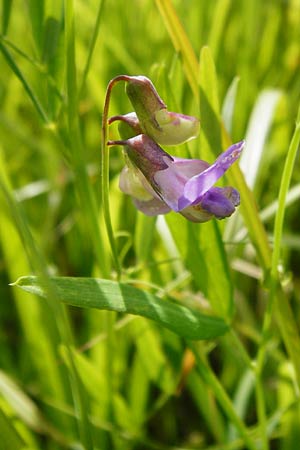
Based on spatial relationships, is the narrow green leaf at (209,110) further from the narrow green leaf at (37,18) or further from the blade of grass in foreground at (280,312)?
the narrow green leaf at (37,18)

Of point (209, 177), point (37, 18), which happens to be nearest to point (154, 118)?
point (209, 177)

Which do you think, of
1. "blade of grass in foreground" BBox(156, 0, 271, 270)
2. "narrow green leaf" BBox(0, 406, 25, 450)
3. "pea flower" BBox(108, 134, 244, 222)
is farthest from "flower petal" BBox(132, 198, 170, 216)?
"narrow green leaf" BBox(0, 406, 25, 450)

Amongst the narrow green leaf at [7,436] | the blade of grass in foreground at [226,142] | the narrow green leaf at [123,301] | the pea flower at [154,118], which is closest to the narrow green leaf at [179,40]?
the blade of grass in foreground at [226,142]

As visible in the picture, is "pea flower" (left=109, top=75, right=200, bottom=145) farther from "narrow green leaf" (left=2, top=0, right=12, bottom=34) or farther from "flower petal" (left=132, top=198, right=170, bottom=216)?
"narrow green leaf" (left=2, top=0, right=12, bottom=34)

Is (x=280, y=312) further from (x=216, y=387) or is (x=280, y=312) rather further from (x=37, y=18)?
(x=37, y=18)

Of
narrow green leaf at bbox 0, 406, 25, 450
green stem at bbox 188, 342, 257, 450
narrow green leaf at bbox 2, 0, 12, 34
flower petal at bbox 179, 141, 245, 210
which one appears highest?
narrow green leaf at bbox 2, 0, 12, 34

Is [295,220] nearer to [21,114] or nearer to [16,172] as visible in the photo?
[16,172]

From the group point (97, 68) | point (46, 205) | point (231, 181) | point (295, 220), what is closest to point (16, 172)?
point (46, 205)
